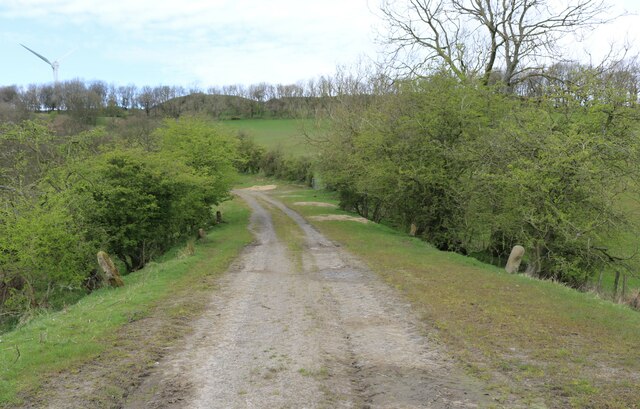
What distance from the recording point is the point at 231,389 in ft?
20.4

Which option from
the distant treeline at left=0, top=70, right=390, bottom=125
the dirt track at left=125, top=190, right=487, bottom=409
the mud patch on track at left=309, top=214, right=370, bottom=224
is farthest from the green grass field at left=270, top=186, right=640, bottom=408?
the distant treeline at left=0, top=70, right=390, bottom=125

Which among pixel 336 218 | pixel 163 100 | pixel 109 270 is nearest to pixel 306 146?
pixel 336 218

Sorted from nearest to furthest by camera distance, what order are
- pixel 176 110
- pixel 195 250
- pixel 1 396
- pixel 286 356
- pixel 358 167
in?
1. pixel 1 396
2. pixel 286 356
3. pixel 195 250
4. pixel 358 167
5. pixel 176 110

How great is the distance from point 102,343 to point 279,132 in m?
92.4

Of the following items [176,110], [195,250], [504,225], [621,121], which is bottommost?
[195,250]

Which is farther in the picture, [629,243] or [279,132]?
[279,132]

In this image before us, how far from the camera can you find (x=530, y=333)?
8727 mm

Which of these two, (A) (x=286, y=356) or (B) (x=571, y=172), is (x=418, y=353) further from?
(B) (x=571, y=172)

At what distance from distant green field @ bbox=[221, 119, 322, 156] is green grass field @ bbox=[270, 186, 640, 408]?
34.4m

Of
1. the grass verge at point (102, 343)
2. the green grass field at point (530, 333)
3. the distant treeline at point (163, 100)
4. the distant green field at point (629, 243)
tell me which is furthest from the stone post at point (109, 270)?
the distant treeline at point (163, 100)

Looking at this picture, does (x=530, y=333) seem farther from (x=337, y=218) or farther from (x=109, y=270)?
(x=337, y=218)

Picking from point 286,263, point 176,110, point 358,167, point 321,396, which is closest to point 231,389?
point 321,396

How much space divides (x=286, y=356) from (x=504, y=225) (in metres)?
14.1

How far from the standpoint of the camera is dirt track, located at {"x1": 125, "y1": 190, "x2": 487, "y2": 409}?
5.96 meters
